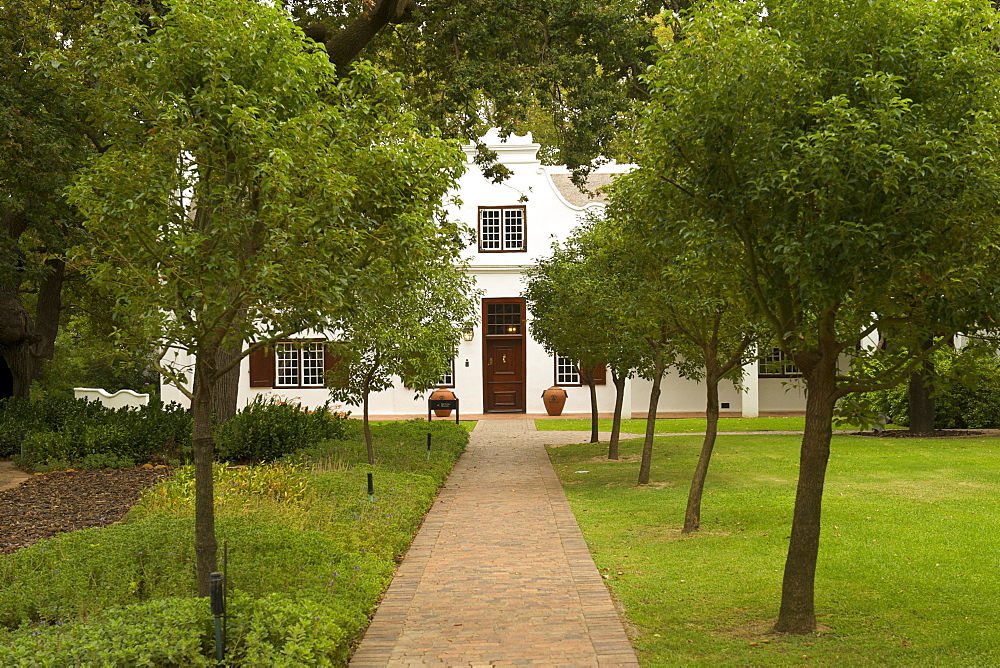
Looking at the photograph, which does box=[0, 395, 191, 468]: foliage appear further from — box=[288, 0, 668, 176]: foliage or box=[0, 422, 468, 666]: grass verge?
box=[288, 0, 668, 176]: foliage

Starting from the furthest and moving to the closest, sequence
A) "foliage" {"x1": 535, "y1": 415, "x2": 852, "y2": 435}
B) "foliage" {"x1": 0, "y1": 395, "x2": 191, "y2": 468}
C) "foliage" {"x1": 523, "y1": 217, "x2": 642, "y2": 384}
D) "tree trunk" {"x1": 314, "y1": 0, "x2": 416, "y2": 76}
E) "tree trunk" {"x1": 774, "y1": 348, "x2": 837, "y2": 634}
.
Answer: "foliage" {"x1": 535, "y1": 415, "x2": 852, "y2": 435}
"foliage" {"x1": 0, "y1": 395, "x2": 191, "y2": 468}
"tree trunk" {"x1": 314, "y1": 0, "x2": 416, "y2": 76}
"foliage" {"x1": 523, "y1": 217, "x2": 642, "y2": 384}
"tree trunk" {"x1": 774, "y1": 348, "x2": 837, "y2": 634}

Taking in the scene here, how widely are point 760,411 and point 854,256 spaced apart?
2430 centimetres

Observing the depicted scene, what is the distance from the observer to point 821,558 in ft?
28.8

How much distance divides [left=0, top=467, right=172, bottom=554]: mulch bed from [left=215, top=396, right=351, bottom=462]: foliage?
3.99ft

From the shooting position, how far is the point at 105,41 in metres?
6.18

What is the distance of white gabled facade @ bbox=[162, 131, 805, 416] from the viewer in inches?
1106

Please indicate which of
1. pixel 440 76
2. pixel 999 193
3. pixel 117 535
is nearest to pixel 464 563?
pixel 117 535

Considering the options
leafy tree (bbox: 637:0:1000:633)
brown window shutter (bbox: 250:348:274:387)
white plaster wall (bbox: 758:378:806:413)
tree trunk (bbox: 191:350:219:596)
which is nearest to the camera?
leafy tree (bbox: 637:0:1000:633)

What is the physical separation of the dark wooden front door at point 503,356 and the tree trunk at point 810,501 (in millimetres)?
21876

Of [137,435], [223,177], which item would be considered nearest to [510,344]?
[137,435]

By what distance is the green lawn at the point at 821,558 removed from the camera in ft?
20.2

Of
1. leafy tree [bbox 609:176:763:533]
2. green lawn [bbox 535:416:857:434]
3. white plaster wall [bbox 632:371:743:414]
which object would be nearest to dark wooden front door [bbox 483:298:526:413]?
green lawn [bbox 535:416:857:434]

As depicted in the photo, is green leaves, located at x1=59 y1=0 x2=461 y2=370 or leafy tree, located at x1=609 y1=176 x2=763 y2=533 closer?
green leaves, located at x1=59 y1=0 x2=461 y2=370

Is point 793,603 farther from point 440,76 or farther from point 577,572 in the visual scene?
point 440,76
